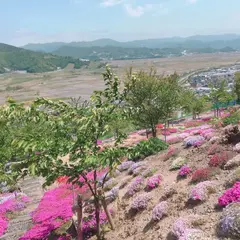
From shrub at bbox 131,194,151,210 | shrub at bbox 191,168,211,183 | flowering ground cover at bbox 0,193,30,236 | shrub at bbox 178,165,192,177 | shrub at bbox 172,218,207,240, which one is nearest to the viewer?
shrub at bbox 172,218,207,240

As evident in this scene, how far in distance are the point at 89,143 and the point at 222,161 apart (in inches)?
271

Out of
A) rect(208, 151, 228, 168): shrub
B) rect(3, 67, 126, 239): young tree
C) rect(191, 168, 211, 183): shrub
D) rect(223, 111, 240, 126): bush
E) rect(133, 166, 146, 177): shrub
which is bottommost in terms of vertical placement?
rect(133, 166, 146, 177): shrub

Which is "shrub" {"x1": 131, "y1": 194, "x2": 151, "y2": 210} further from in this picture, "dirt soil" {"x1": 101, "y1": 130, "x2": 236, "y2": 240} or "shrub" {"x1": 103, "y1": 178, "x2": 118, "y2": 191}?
"shrub" {"x1": 103, "y1": 178, "x2": 118, "y2": 191}

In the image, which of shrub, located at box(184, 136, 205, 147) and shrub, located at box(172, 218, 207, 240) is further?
shrub, located at box(184, 136, 205, 147)

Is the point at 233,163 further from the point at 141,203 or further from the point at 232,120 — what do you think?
the point at 232,120

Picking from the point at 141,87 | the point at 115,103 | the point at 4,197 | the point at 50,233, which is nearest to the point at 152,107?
the point at 141,87

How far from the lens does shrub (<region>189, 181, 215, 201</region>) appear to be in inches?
476

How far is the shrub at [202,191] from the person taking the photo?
12.1 meters

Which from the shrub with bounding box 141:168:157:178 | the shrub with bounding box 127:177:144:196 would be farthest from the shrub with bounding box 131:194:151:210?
the shrub with bounding box 141:168:157:178

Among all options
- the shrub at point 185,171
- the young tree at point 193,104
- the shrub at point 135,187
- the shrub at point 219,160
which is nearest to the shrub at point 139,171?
the shrub at point 135,187

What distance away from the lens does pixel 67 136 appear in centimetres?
1060

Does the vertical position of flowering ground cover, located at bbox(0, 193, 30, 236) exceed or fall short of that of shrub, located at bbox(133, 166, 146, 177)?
it falls short

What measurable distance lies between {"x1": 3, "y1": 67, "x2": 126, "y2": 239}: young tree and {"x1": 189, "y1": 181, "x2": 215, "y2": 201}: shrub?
141 inches

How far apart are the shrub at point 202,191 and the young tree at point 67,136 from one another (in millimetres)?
3587
